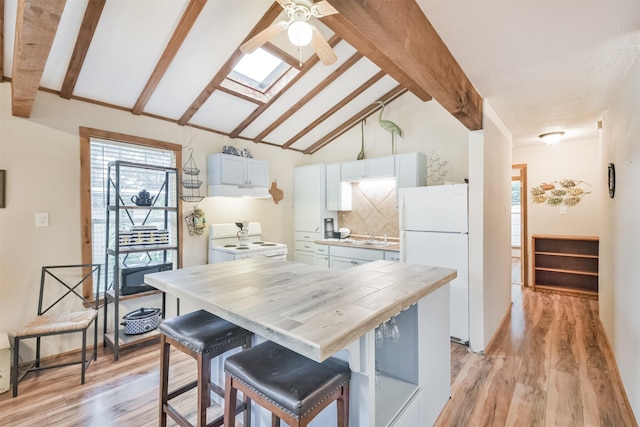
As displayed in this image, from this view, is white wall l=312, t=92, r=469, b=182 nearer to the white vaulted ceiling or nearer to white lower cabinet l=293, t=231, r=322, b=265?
the white vaulted ceiling

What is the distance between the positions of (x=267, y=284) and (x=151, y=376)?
1.68 m

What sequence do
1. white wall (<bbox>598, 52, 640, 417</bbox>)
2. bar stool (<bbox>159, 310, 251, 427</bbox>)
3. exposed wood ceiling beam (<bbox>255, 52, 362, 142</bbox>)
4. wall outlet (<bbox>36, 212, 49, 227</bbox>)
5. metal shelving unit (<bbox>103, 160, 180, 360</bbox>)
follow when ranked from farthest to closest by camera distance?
exposed wood ceiling beam (<bbox>255, 52, 362, 142</bbox>)
metal shelving unit (<bbox>103, 160, 180, 360</bbox>)
wall outlet (<bbox>36, 212, 49, 227</bbox>)
white wall (<bbox>598, 52, 640, 417</bbox>)
bar stool (<bbox>159, 310, 251, 427</bbox>)

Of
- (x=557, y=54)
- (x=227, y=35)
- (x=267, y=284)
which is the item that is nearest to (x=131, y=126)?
(x=227, y=35)

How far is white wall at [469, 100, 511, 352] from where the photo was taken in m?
2.87

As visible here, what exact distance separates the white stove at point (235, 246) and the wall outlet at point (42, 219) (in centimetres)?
160

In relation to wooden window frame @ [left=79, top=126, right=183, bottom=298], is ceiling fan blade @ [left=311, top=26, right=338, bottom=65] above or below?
above

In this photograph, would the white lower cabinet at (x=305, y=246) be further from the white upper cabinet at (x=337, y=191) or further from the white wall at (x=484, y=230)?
the white wall at (x=484, y=230)

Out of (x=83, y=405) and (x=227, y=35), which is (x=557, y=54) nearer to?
(x=227, y=35)

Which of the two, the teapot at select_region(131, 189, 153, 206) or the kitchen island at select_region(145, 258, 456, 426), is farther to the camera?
the teapot at select_region(131, 189, 153, 206)

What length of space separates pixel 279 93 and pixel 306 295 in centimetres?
285

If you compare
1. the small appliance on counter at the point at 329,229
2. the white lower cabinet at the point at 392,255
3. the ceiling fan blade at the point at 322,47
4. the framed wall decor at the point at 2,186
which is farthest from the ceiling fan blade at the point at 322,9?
the small appliance on counter at the point at 329,229

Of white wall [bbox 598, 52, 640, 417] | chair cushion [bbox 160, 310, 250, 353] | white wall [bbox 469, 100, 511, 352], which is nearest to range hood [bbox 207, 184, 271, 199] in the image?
chair cushion [bbox 160, 310, 250, 353]

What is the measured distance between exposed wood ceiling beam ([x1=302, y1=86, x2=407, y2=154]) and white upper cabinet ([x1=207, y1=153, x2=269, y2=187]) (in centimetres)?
138

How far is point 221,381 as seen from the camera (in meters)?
2.00
